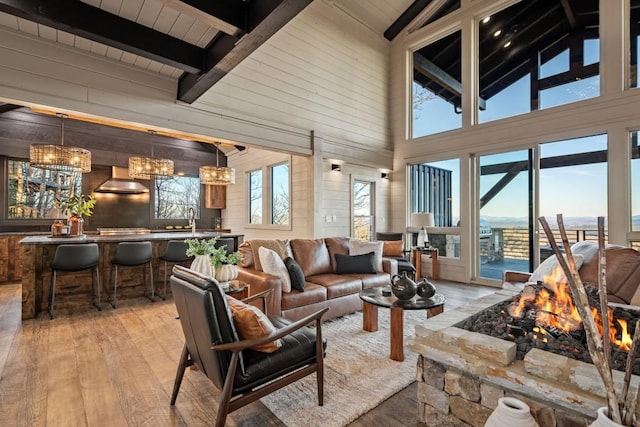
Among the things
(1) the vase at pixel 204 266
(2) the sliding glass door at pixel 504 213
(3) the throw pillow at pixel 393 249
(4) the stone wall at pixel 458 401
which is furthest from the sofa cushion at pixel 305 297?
(2) the sliding glass door at pixel 504 213

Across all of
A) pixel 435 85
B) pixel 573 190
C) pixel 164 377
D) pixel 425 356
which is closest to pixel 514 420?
pixel 425 356

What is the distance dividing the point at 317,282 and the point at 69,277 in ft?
11.7

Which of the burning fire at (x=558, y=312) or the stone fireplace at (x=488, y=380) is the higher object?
the burning fire at (x=558, y=312)

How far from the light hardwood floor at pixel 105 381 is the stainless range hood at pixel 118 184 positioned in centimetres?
370

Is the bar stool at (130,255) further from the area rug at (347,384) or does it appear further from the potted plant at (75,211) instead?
the area rug at (347,384)

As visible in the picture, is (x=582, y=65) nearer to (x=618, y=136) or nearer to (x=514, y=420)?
(x=618, y=136)

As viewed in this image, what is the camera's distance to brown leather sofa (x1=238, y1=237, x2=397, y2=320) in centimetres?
328

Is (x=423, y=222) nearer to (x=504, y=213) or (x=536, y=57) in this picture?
(x=504, y=213)

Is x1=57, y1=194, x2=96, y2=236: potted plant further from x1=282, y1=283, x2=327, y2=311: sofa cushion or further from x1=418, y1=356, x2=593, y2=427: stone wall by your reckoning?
x1=418, y1=356, x2=593, y2=427: stone wall

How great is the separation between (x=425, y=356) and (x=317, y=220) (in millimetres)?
3955

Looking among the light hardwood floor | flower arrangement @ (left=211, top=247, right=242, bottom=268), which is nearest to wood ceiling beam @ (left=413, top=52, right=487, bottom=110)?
flower arrangement @ (left=211, top=247, right=242, bottom=268)

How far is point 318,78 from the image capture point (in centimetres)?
595

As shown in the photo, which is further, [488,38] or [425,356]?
[488,38]

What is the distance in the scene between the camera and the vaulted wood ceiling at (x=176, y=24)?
241cm
